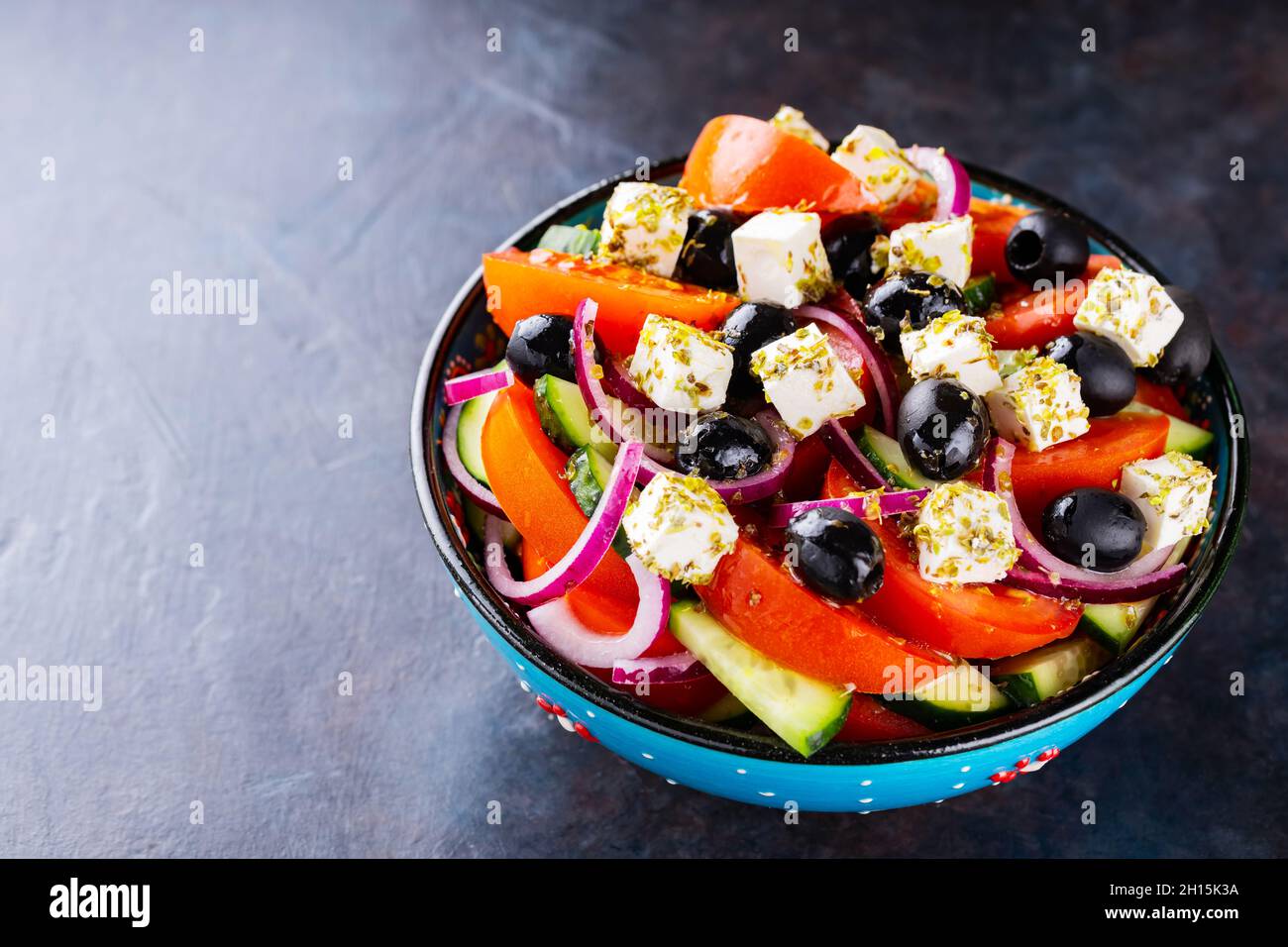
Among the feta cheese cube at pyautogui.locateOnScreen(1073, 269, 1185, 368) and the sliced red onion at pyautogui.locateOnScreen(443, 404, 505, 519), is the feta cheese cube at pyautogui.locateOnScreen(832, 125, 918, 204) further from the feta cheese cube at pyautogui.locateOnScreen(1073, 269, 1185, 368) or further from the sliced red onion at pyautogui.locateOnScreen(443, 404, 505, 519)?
the sliced red onion at pyautogui.locateOnScreen(443, 404, 505, 519)

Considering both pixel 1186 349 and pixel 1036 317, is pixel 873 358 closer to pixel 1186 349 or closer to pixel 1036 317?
pixel 1036 317

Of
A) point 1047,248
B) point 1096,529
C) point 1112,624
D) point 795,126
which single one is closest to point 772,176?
point 795,126

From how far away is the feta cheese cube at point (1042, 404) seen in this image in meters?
2.01

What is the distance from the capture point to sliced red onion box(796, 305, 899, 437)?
7.09 feet

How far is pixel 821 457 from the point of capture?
2.12 m

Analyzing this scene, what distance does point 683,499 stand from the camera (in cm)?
186

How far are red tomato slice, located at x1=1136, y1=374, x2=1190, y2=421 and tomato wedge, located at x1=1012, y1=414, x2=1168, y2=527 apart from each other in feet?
0.67

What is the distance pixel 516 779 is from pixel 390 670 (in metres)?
0.36

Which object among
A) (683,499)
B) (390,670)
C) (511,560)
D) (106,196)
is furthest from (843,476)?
(106,196)

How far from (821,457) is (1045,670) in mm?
464

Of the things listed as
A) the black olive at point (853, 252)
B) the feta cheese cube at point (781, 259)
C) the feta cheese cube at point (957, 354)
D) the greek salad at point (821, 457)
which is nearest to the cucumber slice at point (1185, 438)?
the greek salad at point (821, 457)

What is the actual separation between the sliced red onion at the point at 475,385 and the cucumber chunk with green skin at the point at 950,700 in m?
0.80

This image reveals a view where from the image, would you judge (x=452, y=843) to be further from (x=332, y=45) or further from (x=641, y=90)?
(x=332, y=45)

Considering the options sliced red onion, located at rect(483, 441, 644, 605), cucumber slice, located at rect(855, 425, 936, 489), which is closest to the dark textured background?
sliced red onion, located at rect(483, 441, 644, 605)
